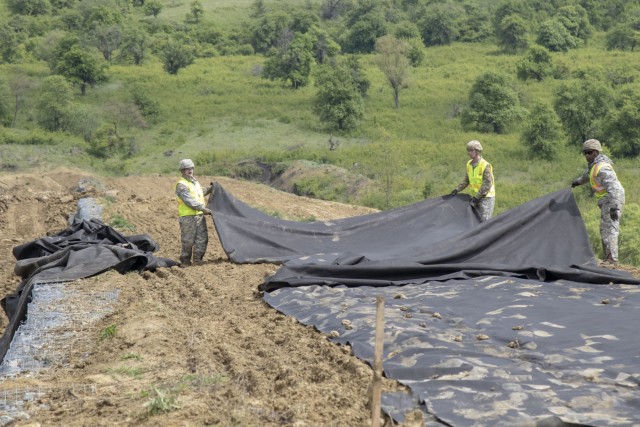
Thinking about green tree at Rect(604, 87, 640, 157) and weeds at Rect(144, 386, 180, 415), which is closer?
weeds at Rect(144, 386, 180, 415)

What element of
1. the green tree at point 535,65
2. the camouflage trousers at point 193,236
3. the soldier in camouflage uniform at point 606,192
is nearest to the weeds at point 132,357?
the camouflage trousers at point 193,236

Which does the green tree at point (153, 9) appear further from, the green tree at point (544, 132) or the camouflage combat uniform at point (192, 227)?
the camouflage combat uniform at point (192, 227)

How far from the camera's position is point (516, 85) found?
1773 inches

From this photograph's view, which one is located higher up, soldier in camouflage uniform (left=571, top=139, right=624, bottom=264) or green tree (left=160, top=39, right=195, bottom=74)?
soldier in camouflage uniform (left=571, top=139, right=624, bottom=264)

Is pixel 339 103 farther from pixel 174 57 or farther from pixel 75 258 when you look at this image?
pixel 75 258

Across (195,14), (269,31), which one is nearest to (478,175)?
(269,31)

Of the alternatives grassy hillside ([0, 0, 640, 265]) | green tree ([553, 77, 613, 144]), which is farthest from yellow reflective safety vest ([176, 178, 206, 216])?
green tree ([553, 77, 613, 144])

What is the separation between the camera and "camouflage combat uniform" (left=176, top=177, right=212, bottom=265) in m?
11.8

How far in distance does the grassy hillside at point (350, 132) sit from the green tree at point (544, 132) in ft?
1.32

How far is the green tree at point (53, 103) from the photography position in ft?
132

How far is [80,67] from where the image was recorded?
47.9 meters

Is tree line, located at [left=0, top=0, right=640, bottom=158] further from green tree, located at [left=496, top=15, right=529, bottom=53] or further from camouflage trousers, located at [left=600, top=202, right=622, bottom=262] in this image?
camouflage trousers, located at [left=600, top=202, right=622, bottom=262]

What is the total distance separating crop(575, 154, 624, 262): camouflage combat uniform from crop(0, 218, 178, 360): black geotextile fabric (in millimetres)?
5694

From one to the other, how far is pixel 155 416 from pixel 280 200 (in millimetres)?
17545
